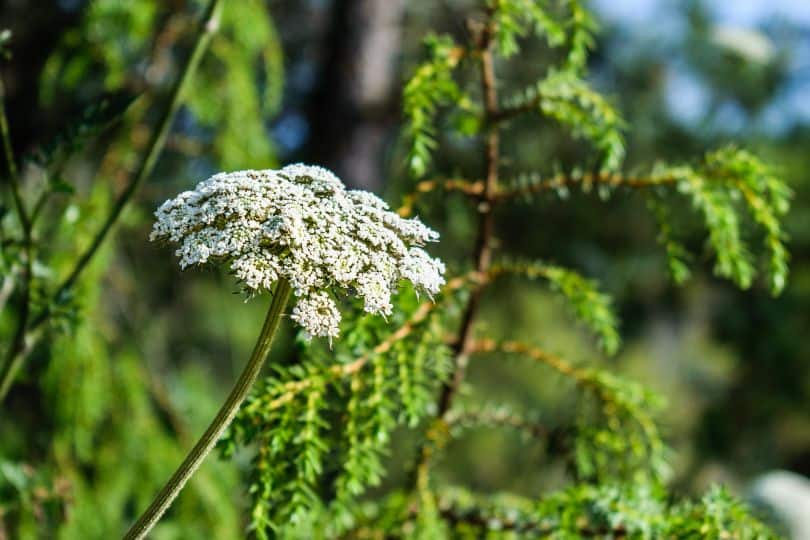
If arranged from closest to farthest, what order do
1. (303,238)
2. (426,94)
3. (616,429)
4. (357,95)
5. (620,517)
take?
(303,238) → (620,517) → (426,94) → (616,429) → (357,95)

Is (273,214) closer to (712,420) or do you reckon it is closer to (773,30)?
(712,420)

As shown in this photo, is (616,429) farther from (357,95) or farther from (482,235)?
(357,95)

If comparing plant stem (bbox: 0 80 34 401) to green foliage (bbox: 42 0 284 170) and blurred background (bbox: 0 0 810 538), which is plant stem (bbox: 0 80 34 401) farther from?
green foliage (bbox: 42 0 284 170)

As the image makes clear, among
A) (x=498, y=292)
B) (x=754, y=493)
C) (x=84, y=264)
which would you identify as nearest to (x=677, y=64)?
(x=498, y=292)

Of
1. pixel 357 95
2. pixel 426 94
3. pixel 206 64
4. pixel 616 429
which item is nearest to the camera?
pixel 426 94

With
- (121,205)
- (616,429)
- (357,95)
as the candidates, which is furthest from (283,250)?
(357,95)

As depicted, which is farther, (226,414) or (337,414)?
(337,414)

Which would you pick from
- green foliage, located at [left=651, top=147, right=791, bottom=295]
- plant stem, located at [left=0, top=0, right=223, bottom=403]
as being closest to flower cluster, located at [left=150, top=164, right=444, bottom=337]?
plant stem, located at [left=0, top=0, right=223, bottom=403]
